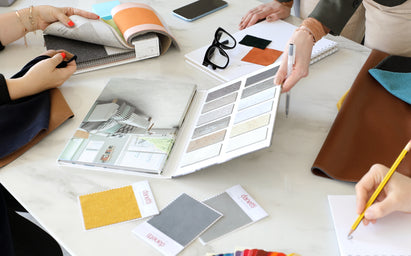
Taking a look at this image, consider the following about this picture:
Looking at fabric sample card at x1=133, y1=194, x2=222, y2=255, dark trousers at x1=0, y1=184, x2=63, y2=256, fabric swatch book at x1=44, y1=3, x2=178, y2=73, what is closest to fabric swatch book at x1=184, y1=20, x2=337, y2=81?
fabric swatch book at x1=44, y1=3, x2=178, y2=73

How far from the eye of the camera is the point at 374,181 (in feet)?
2.62

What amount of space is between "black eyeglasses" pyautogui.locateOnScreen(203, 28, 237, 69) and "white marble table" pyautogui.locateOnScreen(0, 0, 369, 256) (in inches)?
2.1

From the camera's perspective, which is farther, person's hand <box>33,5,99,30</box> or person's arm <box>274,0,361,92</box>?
person's hand <box>33,5,99,30</box>

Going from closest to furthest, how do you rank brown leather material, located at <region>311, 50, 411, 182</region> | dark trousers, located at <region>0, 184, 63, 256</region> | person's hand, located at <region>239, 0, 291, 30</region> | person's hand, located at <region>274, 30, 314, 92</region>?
1. brown leather material, located at <region>311, 50, 411, 182</region>
2. person's hand, located at <region>274, 30, 314, 92</region>
3. dark trousers, located at <region>0, 184, 63, 256</region>
4. person's hand, located at <region>239, 0, 291, 30</region>

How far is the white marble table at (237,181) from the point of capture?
776 mm

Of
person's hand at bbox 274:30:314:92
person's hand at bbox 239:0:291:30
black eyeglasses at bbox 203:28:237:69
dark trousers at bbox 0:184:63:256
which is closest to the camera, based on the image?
person's hand at bbox 274:30:314:92

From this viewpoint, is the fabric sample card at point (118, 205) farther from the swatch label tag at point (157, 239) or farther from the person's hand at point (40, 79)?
the person's hand at point (40, 79)

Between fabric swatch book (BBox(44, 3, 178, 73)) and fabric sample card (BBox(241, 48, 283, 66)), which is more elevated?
fabric swatch book (BBox(44, 3, 178, 73))

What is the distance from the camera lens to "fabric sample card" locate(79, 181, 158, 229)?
0.82 metres

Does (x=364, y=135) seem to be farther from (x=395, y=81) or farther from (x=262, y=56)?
(x=262, y=56)

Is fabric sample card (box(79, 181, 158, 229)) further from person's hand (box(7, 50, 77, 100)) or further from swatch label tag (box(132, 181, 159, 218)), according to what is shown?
person's hand (box(7, 50, 77, 100))

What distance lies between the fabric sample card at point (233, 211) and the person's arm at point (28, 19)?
2.58ft

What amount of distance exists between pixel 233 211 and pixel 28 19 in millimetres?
961

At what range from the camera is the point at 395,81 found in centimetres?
105
